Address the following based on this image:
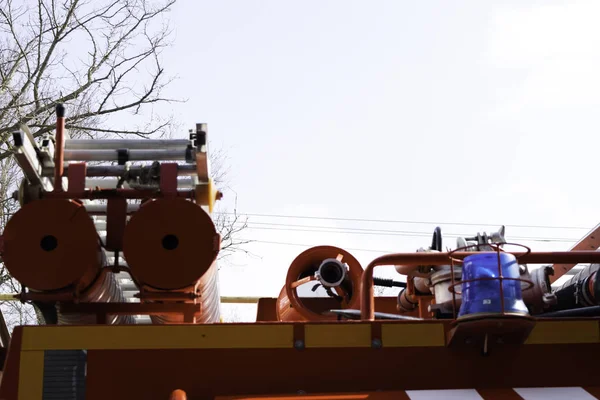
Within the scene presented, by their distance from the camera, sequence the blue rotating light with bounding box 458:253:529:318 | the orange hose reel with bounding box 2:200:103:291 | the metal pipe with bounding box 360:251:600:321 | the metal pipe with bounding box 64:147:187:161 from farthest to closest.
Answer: the metal pipe with bounding box 64:147:187:161 → the metal pipe with bounding box 360:251:600:321 → the orange hose reel with bounding box 2:200:103:291 → the blue rotating light with bounding box 458:253:529:318

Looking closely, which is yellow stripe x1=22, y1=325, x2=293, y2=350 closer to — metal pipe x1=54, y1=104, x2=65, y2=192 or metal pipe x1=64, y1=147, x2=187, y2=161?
metal pipe x1=54, y1=104, x2=65, y2=192

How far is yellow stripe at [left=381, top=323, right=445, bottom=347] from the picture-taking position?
4.16m

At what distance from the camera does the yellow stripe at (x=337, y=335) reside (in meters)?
4.12

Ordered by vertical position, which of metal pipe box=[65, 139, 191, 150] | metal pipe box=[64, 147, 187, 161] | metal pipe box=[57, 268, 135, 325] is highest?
metal pipe box=[65, 139, 191, 150]

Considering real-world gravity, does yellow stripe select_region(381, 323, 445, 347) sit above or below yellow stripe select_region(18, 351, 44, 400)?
above

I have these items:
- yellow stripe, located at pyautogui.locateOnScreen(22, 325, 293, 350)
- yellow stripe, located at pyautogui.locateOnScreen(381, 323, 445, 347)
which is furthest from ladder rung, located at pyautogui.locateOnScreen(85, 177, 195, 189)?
yellow stripe, located at pyautogui.locateOnScreen(381, 323, 445, 347)

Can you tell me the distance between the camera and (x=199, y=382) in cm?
406

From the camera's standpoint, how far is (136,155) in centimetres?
484

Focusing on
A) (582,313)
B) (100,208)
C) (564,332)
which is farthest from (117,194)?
(582,313)

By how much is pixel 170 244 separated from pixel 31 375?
90 cm

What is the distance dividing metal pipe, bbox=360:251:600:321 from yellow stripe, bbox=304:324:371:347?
0.38 metres

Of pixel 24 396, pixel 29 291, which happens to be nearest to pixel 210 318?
pixel 29 291

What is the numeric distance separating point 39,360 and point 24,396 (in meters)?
0.17

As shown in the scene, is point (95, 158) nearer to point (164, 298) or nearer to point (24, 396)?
point (164, 298)
